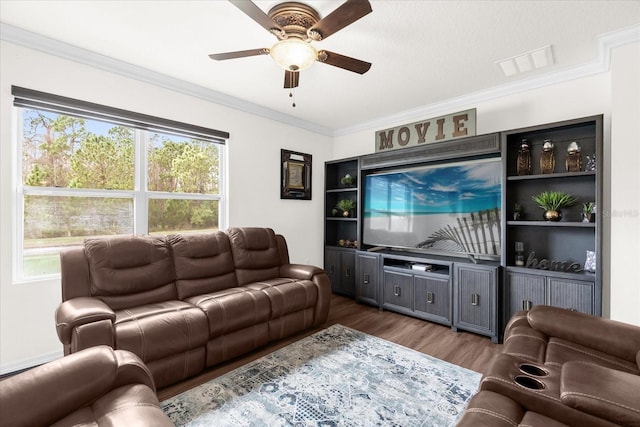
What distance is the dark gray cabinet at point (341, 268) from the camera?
415cm

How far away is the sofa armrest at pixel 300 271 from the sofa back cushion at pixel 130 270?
113cm

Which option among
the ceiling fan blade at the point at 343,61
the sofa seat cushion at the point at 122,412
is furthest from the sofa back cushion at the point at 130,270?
the ceiling fan blade at the point at 343,61

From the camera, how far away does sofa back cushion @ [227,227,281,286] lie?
300cm

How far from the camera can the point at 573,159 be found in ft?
8.54

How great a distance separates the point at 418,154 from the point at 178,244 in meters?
2.82

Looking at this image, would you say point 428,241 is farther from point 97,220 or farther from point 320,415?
point 97,220

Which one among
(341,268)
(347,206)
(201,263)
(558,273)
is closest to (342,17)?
(201,263)

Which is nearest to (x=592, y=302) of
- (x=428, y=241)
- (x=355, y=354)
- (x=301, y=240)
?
(x=428, y=241)

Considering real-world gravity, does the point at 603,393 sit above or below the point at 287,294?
above

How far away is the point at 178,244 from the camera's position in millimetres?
2676

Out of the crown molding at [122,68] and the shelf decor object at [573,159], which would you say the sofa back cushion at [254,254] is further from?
the shelf decor object at [573,159]

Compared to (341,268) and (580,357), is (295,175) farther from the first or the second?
(580,357)

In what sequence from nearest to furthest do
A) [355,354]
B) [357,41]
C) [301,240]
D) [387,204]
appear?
[357,41]
[355,354]
[387,204]
[301,240]

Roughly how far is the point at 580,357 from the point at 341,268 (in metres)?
3.03
